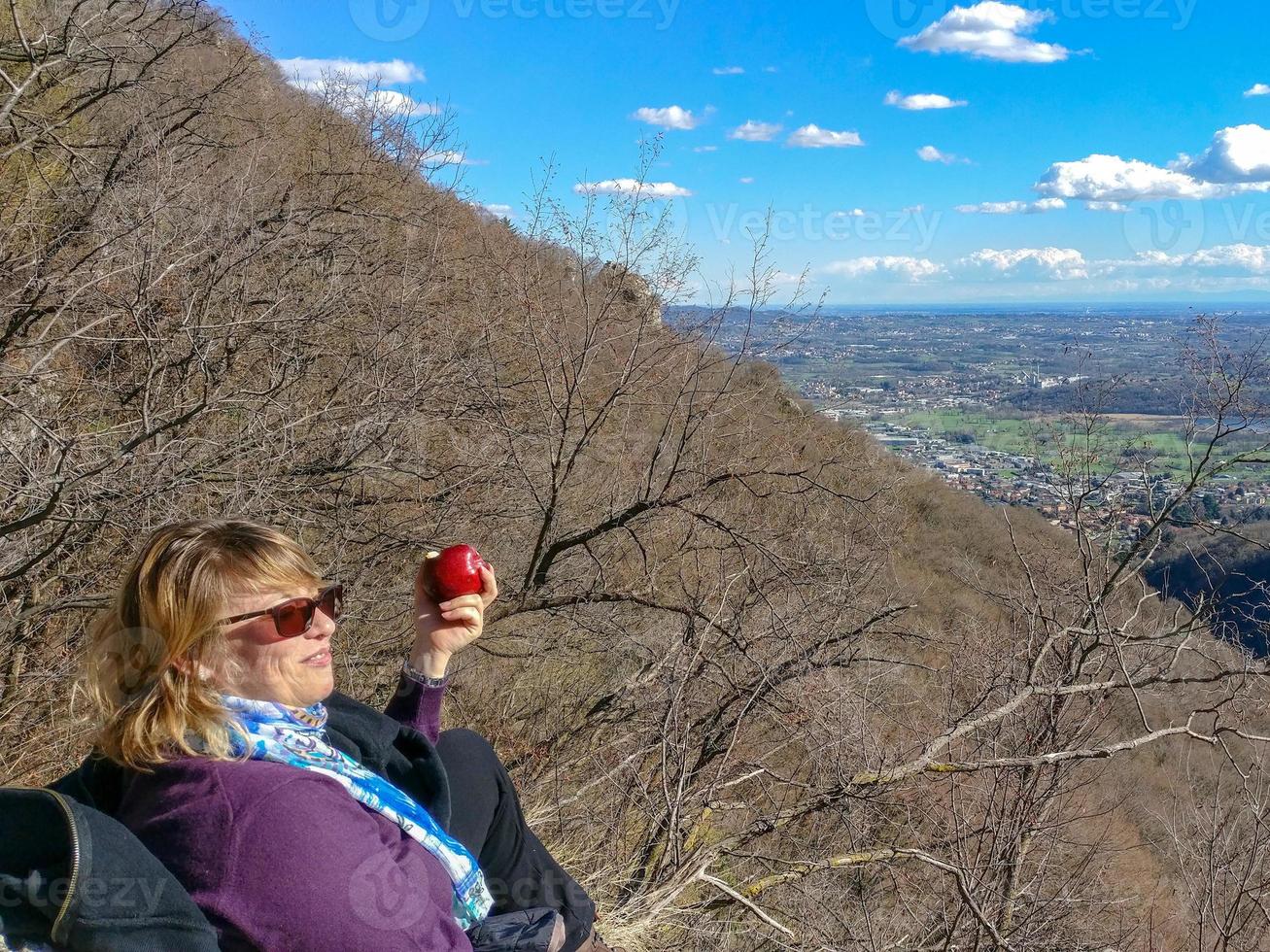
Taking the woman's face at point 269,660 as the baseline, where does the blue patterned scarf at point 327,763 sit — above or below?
below

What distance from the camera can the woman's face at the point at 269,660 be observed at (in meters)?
1.48

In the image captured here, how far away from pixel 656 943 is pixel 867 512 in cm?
483

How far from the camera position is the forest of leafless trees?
504 centimetres

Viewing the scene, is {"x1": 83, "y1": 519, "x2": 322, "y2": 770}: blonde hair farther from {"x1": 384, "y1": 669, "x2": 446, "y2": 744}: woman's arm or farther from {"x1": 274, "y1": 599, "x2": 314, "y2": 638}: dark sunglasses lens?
{"x1": 384, "y1": 669, "x2": 446, "y2": 744}: woman's arm

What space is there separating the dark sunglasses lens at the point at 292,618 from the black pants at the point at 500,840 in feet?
2.06

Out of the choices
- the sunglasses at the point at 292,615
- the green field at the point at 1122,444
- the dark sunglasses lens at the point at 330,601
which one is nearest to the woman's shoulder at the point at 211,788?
the sunglasses at the point at 292,615

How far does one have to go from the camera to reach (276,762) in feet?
4.39

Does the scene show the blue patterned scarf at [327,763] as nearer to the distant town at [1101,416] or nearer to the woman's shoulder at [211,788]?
the woman's shoulder at [211,788]

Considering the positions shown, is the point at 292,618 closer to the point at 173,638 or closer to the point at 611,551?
the point at 173,638

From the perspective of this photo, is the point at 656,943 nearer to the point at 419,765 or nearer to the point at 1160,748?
the point at 419,765

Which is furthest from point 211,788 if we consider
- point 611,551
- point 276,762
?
point 611,551

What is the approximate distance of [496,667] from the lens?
815 centimetres

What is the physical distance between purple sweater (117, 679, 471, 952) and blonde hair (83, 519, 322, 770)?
59 mm

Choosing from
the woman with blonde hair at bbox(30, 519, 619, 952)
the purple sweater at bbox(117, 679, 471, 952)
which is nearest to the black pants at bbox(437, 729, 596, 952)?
the woman with blonde hair at bbox(30, 519, 619, 952)
